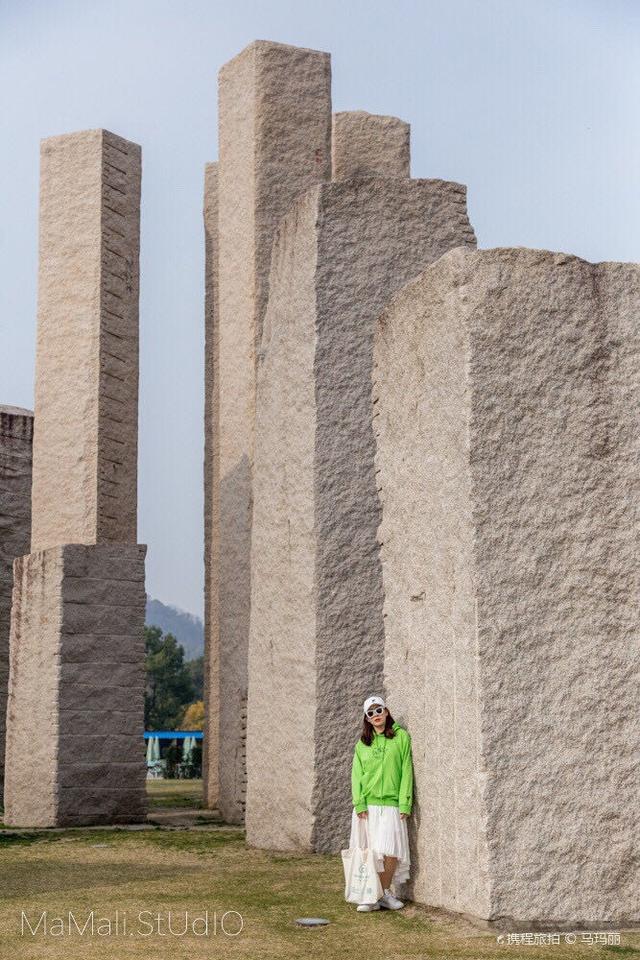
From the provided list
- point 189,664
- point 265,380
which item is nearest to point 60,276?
point 265,380

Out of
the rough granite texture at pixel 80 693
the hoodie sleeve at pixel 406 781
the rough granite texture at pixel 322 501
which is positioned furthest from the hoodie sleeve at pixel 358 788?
the rough granite texture at pixel 80 693

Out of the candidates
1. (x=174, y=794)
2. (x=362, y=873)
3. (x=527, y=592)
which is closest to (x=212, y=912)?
(x=362, y=873)

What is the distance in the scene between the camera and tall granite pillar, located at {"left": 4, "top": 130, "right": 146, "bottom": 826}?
11.2 metres

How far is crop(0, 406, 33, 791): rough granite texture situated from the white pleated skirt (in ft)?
31.8

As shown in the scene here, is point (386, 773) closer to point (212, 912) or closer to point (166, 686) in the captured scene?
point (212, 912)

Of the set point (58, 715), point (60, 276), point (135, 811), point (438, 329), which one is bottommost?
point (135, 811)

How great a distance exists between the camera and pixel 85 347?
471 inches

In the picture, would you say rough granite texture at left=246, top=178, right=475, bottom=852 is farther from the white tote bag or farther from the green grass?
the white tote bag

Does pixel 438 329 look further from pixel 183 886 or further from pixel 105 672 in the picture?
pixel 105 672

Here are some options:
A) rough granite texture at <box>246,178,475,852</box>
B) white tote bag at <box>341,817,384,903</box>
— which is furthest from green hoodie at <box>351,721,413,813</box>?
rough granite texture at <box>246,178,475,852</box>

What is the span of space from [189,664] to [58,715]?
5549cm

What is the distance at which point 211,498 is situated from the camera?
14.0 metres

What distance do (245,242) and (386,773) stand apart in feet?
22.6

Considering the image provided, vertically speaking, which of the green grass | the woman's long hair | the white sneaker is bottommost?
the green grass
